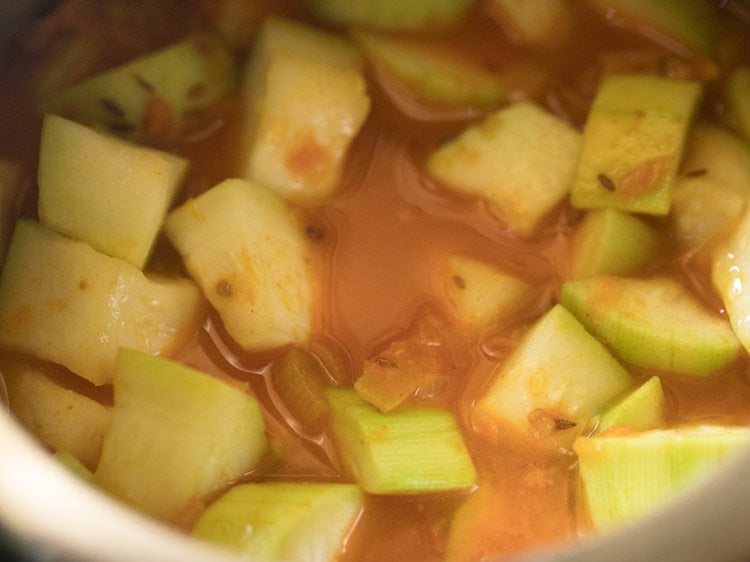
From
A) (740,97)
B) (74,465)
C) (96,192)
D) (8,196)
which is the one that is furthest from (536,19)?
(74,465)

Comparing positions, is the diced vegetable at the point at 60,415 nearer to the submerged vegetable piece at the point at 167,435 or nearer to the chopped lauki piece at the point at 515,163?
the submerged vegetable piece at the point at 167,435

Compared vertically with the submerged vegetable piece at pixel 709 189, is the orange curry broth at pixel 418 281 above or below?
below

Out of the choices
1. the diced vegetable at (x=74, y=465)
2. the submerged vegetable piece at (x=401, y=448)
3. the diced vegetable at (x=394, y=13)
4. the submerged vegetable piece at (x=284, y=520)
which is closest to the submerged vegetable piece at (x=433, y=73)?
the diced vegetable at (x=394, y=13)

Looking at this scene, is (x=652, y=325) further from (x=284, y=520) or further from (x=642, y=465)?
(x=284, y=520)

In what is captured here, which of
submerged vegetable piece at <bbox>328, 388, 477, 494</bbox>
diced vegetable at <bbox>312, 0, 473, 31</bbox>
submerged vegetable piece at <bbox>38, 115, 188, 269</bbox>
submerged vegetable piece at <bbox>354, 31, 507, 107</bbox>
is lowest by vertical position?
submerged vegetable piece at <bbox>328, 388, 477, 494</bbox>

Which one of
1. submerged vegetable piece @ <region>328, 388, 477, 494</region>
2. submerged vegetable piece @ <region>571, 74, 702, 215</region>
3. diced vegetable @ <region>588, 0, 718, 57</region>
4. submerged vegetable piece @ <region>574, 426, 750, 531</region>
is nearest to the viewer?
submerged vegetable piece @ <region>574, 426, 750, 531</region>

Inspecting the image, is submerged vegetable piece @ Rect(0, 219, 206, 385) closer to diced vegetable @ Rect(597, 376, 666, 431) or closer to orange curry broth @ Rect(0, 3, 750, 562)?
orange curry broth @ Rect(0, 3, 750, 562)

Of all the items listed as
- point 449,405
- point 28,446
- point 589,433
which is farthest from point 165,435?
point 589,433

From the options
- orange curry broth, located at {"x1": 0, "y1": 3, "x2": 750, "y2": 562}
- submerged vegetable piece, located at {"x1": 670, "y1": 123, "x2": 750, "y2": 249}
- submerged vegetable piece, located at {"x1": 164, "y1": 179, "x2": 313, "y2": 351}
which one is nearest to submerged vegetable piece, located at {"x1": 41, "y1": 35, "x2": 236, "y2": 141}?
orange curry broth, located at {"x1": 0, "y1": 3, "x2": 750, "y2": 562}
